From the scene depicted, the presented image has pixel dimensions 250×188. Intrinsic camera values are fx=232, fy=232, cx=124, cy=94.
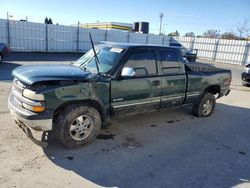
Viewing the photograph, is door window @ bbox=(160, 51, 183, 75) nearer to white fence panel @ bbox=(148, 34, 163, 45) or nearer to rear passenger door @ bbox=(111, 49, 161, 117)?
rear passenger door @ bbox=(111, 49, 161, 117)

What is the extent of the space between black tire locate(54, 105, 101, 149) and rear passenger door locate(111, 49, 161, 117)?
45cm

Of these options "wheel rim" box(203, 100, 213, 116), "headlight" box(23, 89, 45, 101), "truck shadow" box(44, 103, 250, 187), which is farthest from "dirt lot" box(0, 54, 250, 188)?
"headlight" box(23, 89, 45, 101)

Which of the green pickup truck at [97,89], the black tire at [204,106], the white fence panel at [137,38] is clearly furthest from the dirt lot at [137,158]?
the white fence panel at [137,38]

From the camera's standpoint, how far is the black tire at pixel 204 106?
6129mm

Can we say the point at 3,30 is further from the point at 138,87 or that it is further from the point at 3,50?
the point at 138,87

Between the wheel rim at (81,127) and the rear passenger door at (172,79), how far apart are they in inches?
70.4

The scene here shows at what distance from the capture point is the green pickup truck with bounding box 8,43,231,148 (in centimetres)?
354

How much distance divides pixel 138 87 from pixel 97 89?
0.92m

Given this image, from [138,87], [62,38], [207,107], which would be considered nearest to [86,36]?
[62,38]

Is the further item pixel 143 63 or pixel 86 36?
pixel 86 36

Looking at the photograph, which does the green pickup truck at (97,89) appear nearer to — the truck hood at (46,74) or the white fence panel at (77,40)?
the truck hood at (46,74)

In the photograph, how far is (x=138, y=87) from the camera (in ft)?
14.9

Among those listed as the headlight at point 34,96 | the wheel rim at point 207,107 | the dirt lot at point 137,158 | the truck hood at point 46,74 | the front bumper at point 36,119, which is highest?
the truck hood at point 46,74

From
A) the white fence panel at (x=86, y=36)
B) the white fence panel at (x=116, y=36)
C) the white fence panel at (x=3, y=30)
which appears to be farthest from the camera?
the white fence panel at (x=116, y=36)
